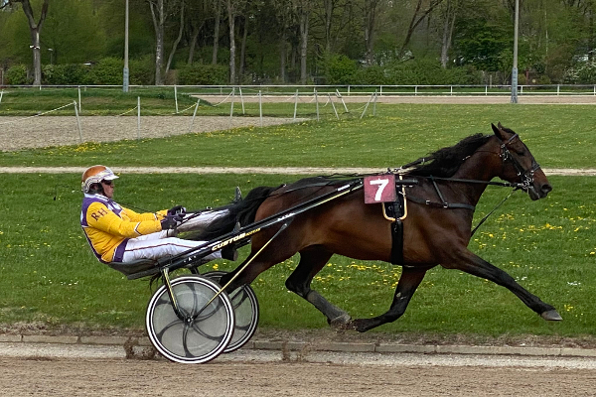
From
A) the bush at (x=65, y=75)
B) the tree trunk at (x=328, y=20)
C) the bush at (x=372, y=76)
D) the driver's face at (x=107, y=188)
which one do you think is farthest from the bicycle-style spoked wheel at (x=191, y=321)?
the tree trunk at (x=328, y=20)

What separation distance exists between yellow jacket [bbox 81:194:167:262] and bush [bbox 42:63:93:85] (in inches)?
2149

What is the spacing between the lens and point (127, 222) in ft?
23.7

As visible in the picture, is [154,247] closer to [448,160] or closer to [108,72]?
[448,160]

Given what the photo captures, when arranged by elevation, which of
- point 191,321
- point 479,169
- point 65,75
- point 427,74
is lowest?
point 191,321

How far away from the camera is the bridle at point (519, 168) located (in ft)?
23.6

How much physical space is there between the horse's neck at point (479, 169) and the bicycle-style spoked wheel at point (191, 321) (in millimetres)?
2116

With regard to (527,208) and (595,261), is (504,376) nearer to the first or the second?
(595,261)

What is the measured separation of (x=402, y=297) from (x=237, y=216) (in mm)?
1489

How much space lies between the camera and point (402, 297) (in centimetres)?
743

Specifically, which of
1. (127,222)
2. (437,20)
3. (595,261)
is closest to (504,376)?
(127,222)

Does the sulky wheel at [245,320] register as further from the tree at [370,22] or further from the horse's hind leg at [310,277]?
the tree at [370,22]

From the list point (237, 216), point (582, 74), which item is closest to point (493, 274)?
point (237, 216)

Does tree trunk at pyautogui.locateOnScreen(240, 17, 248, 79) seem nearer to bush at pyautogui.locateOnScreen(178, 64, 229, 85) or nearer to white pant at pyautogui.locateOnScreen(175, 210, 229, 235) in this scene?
bush at pyautogui.locateOnScreen(178, 64, 229, 85)

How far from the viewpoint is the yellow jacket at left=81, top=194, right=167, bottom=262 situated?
716cm
